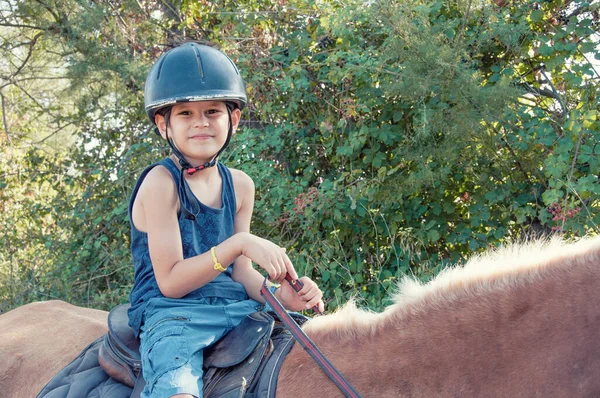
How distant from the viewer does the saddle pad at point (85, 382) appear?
7.86 feet

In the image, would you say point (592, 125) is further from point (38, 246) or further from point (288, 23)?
point (38, 246)

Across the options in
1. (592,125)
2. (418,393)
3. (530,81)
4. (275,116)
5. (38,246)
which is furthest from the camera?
(38,246)

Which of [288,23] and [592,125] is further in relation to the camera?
[288,23]

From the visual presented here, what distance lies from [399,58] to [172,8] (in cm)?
357

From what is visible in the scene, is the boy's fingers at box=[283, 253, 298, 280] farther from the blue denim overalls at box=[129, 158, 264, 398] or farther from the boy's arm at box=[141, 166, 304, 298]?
the blue denim overalls at box=[129, 158, 264, 398]

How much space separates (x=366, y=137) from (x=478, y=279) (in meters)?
3.63

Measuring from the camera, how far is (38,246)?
739 centimetres

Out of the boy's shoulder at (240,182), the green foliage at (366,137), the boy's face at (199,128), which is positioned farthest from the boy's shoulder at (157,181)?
the green foliage at (366,137)

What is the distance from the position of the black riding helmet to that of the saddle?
50 cm

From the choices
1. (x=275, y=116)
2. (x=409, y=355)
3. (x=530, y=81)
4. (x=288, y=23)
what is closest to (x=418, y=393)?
(x=409, y=355)

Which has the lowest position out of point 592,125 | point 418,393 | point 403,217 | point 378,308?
point 378,308

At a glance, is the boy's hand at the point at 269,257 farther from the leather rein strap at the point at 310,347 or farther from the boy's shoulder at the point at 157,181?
the boy's shoulder at the point at 157,181

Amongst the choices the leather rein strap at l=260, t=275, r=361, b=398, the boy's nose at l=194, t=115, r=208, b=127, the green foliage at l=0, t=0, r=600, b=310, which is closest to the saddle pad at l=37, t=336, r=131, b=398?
the leather rein strap at l=260, t=275, r=361, b=398

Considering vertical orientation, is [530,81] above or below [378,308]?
above
